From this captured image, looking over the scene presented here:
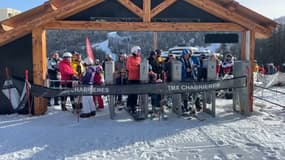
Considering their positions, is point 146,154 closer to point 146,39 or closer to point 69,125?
point 69,125

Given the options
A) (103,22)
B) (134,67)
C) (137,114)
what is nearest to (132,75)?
(134,67)

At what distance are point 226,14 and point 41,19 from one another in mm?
5401

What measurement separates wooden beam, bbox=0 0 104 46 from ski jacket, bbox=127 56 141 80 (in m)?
2.19

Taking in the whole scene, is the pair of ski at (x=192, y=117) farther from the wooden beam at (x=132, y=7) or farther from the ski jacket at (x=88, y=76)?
the wooden beam at (x=132, y=7)

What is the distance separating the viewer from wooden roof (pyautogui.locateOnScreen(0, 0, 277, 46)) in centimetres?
1039

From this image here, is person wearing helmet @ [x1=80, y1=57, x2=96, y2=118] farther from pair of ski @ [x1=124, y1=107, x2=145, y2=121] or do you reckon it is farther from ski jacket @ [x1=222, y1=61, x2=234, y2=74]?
ski jacket @ [x1=222, y1=61, x2=234, y2=74]

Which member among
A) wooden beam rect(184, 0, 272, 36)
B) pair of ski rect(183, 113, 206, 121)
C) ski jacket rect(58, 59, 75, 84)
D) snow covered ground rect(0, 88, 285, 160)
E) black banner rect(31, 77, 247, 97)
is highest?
wooden beam rect(184, 0, 272, 36)

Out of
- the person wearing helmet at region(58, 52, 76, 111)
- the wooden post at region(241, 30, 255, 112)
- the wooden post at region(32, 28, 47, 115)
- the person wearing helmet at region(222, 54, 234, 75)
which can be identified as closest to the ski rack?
the wooden post at region(241, 30, 255, 112)

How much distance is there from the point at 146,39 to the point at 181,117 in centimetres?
2388

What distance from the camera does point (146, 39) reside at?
33.7 m

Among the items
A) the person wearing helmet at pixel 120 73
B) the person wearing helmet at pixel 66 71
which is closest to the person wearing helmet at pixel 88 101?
the person wearing helmet at pixel 66 71

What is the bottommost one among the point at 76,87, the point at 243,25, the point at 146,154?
the point at 146,154

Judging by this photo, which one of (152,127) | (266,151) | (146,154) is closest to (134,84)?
(152,127)

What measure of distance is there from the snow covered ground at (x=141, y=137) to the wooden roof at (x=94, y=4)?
2499mm
